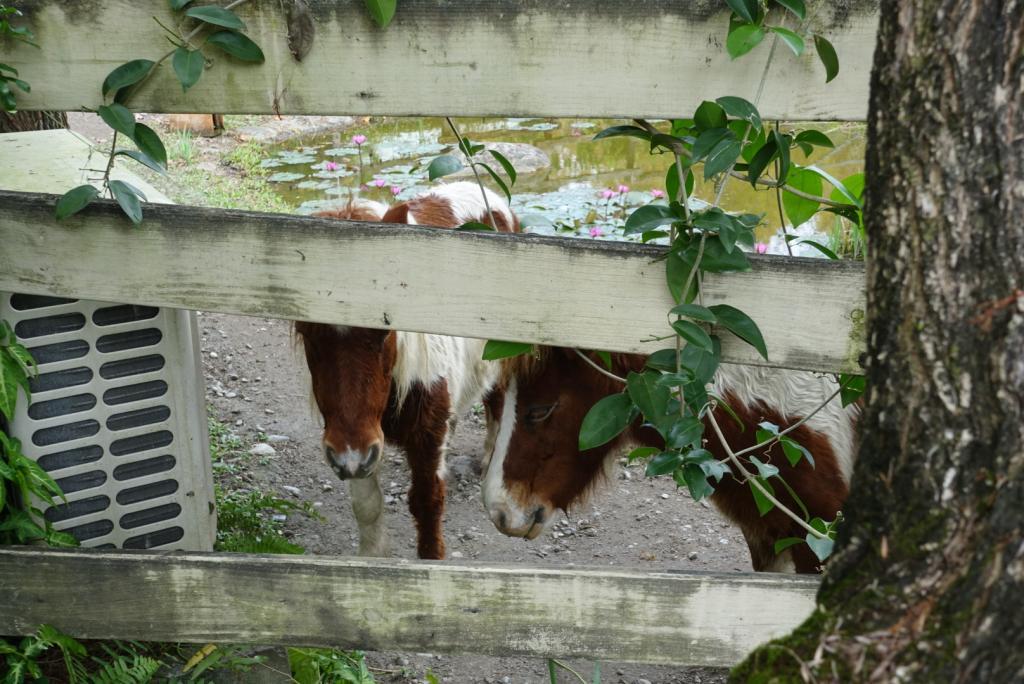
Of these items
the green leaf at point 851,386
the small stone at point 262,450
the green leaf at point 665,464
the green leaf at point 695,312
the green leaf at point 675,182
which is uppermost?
the green leaf at point 675,182

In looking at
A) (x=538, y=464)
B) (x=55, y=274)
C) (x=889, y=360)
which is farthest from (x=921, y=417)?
(x=538, y=464)

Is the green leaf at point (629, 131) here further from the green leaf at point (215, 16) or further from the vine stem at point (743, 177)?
the green leaf at point (215, 16)

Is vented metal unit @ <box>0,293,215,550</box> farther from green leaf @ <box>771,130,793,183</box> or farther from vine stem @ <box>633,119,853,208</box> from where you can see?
green leaf @ <box>771,130,793,183</box>

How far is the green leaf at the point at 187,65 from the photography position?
202 centimetres

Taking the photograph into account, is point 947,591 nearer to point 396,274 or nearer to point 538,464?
point 396,274

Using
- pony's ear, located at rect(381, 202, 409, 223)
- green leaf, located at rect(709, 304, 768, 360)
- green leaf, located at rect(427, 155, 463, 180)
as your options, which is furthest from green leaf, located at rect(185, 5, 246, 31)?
green leaf, located at rect(709, 304, 768, 360)

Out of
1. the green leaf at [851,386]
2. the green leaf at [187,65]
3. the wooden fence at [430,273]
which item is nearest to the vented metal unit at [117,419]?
the wooden fence at [430,273]

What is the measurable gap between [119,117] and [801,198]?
4.86 feet

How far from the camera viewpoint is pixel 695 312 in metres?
2.00

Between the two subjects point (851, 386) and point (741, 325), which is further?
point (851, 386)

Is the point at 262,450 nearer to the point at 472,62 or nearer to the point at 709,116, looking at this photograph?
the point at 472,62

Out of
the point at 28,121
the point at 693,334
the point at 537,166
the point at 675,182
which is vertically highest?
the point at 675,182

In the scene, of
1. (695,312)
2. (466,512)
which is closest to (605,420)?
(695,312)

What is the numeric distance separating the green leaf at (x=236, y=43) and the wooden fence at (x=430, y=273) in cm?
5
